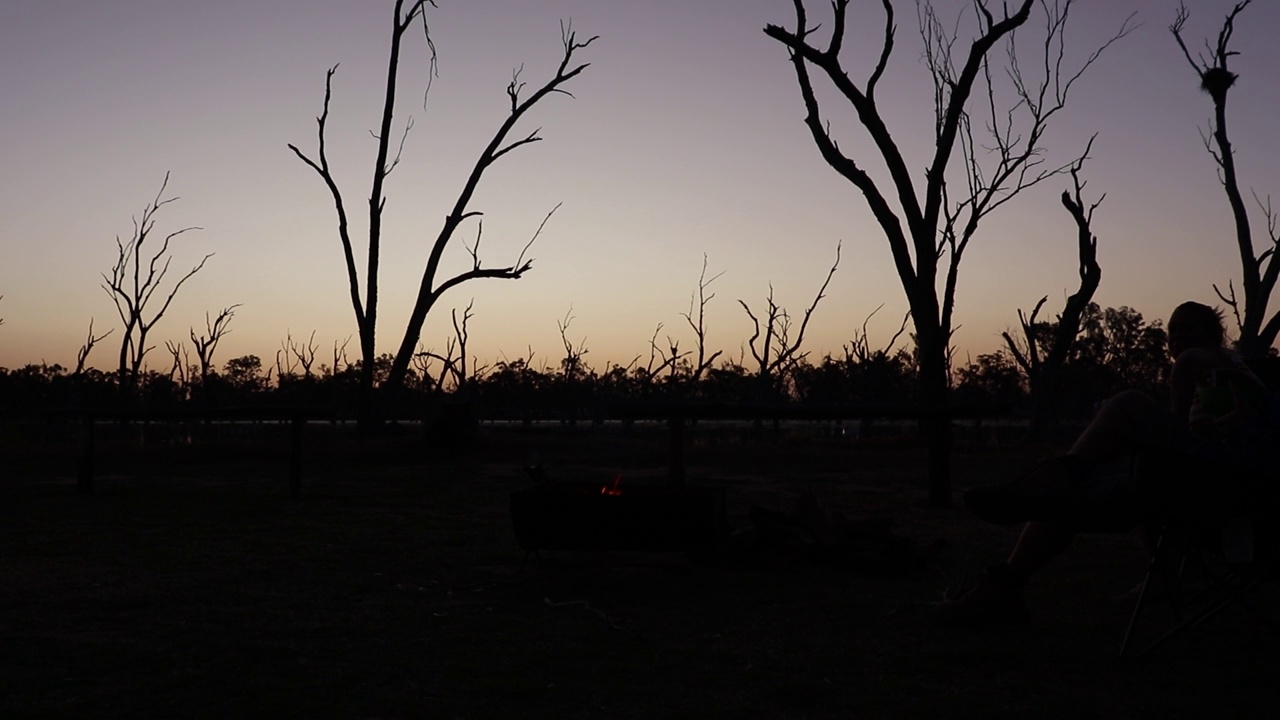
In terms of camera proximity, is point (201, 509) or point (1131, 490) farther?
point (201, 509)

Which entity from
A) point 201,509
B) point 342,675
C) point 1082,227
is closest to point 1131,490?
point 342,675

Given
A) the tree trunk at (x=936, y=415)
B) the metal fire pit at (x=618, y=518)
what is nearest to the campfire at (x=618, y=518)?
the metal fire pit at (x=618, y=518)

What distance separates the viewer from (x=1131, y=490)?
3412 mm

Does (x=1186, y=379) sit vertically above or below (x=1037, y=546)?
above

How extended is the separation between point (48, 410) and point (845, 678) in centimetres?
1063

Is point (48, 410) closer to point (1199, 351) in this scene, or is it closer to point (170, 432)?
point (1199, 351)

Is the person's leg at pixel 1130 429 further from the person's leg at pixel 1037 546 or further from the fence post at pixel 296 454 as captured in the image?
the fence post at pixel 296 454

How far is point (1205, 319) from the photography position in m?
4.19

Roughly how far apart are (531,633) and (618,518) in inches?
50.6

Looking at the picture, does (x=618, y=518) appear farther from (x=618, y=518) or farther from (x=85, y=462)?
(x=85, y=462)

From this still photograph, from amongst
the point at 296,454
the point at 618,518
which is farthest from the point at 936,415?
the point at 296,454

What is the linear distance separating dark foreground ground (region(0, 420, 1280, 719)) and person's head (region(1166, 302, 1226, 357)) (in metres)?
A: 1.17

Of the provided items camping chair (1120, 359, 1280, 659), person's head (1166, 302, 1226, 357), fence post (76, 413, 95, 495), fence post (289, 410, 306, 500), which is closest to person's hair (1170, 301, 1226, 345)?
person's head (1166, 302, 1226, 357)

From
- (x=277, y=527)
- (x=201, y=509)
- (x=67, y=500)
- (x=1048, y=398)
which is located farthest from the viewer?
(x=1048, y=398)
